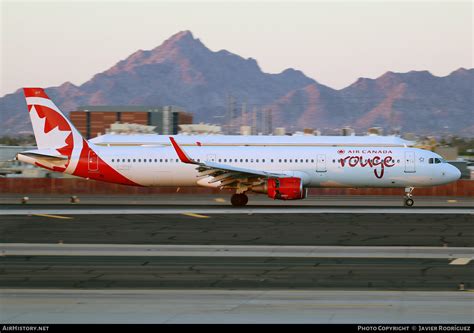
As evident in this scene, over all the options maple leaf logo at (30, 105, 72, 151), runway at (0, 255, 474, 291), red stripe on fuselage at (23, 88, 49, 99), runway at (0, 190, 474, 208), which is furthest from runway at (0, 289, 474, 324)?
red stripe on fuselage at (23, 88, 49, 99)

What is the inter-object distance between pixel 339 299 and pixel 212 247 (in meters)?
8.81

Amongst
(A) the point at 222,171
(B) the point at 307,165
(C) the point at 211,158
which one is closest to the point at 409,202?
(B) the point at 307,165

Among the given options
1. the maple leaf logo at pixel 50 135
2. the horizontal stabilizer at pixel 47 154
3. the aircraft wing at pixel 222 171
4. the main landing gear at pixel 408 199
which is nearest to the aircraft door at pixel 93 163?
the horizontal stabilizer at pixel 47 154

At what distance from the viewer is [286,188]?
122 ft

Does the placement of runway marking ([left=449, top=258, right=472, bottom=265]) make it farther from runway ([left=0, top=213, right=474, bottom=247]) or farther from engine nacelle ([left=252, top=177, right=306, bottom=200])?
engine nacelle ([left=252, top=177, right=306, bottom=200])

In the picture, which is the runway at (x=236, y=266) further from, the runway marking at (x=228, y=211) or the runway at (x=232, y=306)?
the runway marking at (x=228, y=211)

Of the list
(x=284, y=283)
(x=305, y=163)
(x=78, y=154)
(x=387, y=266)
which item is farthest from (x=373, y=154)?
(x=284, y=283)

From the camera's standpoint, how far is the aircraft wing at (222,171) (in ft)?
124

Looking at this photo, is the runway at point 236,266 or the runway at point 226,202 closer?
the runway at point 236,266

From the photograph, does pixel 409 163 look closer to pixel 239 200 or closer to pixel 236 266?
pixel 239 200

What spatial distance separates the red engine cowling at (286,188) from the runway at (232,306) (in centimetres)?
2149

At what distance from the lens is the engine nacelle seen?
122 feet

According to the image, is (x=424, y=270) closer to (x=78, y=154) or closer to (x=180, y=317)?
(x=180, y=317)

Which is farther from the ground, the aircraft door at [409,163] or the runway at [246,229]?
the aircraft door at [409,163]
